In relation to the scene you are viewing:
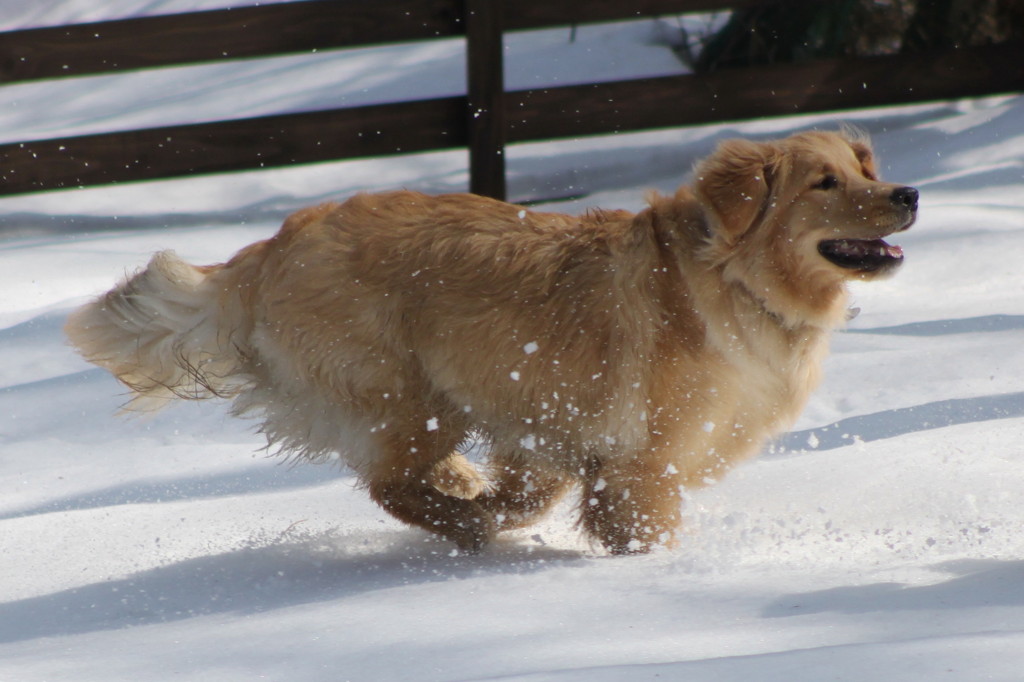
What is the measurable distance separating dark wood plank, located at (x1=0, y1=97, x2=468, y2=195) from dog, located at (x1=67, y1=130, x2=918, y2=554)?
334cm

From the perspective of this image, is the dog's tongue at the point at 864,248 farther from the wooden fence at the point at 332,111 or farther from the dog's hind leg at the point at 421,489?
the wooden fence at the point at 332,111

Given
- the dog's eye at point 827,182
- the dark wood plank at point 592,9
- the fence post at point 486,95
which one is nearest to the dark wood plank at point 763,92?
the fence post at point 486,95

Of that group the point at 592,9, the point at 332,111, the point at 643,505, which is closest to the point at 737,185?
the point at 643,505

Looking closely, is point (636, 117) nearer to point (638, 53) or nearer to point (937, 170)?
point (937, 170)

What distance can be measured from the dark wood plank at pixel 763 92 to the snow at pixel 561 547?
3.52 ft

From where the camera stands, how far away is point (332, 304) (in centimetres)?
355

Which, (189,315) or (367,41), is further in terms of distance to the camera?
(367,41)

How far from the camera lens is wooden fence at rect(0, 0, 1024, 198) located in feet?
22.5

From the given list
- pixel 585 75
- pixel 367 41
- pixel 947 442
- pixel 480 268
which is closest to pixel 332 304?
pixel 480 268

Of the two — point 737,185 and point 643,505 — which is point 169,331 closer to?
point 643,505

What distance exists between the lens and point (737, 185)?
11.1 ft

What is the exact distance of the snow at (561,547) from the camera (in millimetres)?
2504

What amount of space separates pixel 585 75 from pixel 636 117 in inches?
157

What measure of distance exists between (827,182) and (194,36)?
468cm
